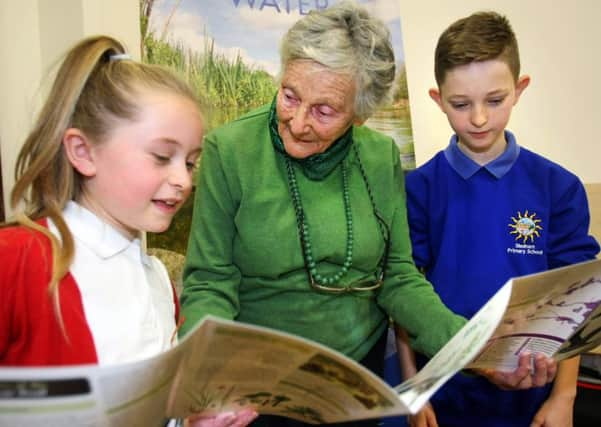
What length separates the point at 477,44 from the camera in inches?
48.0

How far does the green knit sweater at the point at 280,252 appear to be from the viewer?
1.05 meters

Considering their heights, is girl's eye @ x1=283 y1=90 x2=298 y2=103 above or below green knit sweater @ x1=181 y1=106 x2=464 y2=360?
above

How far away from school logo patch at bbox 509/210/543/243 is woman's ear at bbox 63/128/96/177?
2.79ft

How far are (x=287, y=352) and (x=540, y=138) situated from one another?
1.98 m

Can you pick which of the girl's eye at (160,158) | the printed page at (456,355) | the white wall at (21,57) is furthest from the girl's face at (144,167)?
the white wall at (21,57)

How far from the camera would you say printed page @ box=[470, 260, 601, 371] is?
0.80 metres

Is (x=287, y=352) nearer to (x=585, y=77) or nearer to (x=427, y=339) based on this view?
(x=427, y=339)

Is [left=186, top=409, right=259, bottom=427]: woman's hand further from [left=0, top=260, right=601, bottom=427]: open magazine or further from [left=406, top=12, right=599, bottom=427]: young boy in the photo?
[left=406, top=12, right=599, bottom=427]: young boy

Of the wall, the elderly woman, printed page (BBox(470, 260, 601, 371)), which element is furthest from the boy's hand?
the wall

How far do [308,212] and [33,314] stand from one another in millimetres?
545

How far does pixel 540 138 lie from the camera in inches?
89.8

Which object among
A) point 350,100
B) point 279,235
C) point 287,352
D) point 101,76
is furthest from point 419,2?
point 287,352

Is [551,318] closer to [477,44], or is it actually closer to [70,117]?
[477,44]

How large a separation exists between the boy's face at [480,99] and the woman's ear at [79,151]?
0.77 meters
